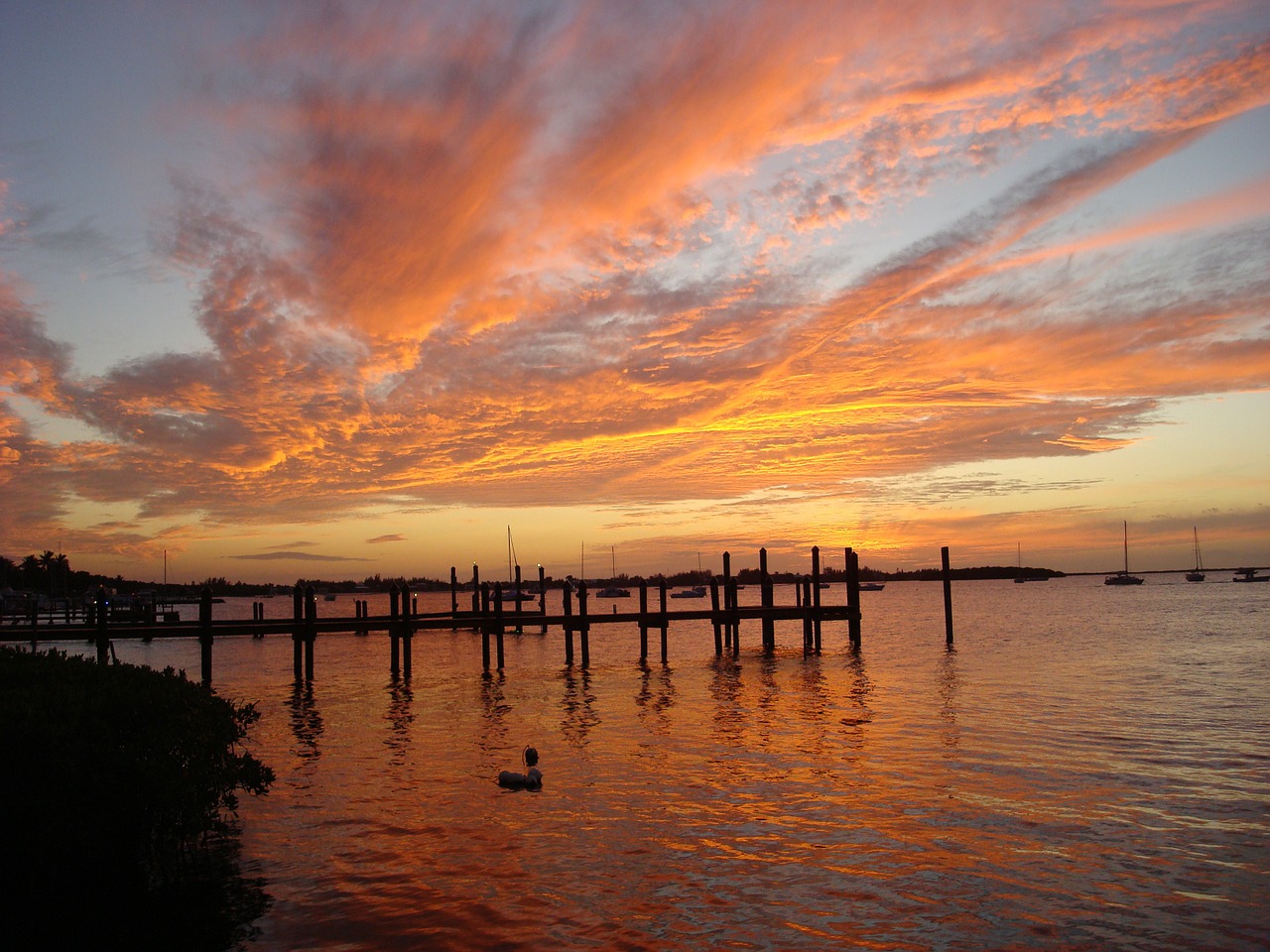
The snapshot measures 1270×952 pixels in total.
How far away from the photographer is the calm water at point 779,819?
350 inches

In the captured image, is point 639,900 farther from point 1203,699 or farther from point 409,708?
point 1203,699

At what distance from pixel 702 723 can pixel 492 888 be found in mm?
11452

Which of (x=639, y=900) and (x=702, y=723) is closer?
(x=639, y=900)

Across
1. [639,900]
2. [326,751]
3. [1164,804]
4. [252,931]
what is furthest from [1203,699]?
[252,931]

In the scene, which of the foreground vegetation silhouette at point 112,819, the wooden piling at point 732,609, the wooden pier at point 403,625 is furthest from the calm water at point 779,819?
the wooden piling at point 732,609

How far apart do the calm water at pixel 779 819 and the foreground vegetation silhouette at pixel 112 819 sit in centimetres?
91

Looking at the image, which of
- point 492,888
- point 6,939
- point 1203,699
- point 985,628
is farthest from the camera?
point 985,628

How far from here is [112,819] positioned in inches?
360

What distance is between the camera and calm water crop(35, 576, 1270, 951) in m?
8.88

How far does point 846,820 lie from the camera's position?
40.3 ft

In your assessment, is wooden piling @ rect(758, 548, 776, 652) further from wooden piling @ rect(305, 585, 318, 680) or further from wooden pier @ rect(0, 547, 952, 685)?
wooden piling @ rect(305, 585, 318, 680)

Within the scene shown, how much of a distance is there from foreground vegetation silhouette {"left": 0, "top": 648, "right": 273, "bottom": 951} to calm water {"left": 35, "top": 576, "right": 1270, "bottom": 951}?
2.99ft

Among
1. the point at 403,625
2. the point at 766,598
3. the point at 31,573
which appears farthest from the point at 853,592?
the point at 31,573

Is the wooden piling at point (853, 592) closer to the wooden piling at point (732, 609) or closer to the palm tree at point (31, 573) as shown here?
the wooden piling at point (732, 609)
